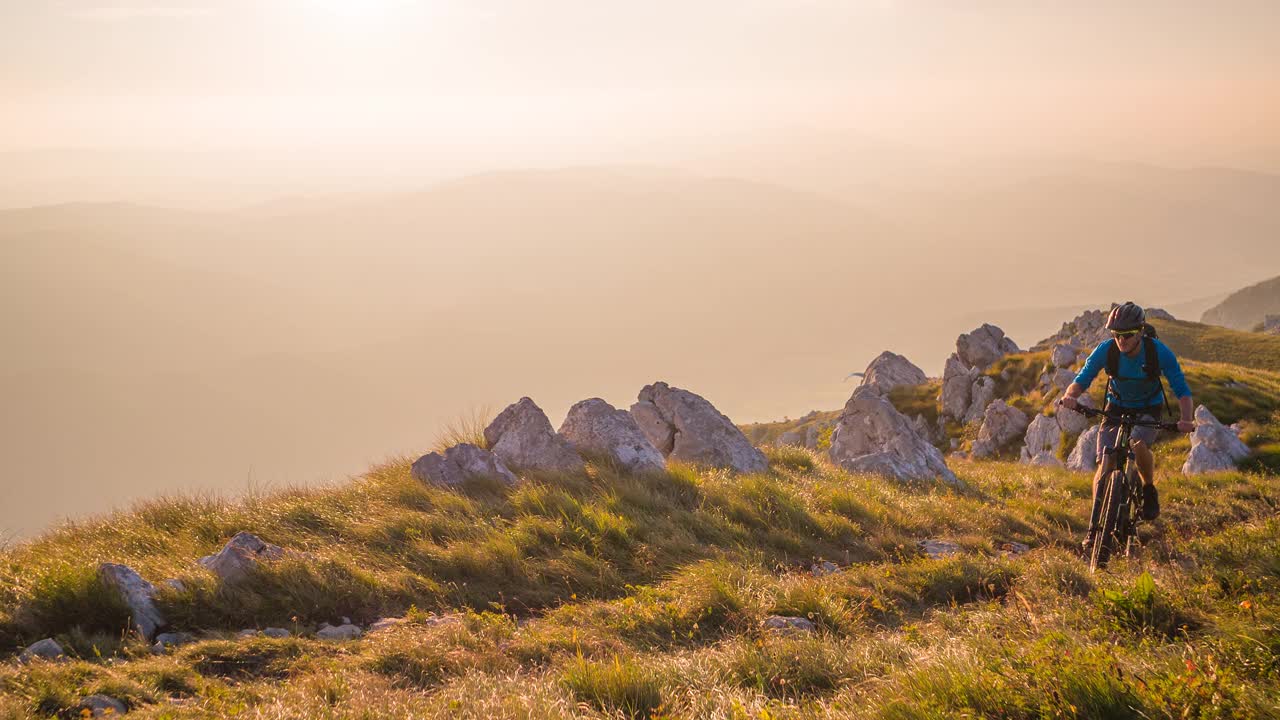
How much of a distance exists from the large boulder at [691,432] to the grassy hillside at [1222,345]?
44.0m

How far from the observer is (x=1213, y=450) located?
1827 cm

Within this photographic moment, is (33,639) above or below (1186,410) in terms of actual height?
below

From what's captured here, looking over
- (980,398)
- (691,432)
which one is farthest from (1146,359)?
(980,398)

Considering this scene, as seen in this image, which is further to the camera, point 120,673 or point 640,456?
point 640,456

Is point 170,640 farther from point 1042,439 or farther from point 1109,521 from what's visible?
point 1042,439

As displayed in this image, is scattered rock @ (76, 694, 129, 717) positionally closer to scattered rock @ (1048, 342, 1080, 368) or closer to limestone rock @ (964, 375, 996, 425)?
scattered rock @ (1048, 342, 1080, 368)

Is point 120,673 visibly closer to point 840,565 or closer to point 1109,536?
point 840,565

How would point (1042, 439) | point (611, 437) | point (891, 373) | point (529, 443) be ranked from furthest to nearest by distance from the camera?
point (891, 373), point (1042, 439), point (611, 437), point (529, 443)

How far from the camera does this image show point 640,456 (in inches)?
492

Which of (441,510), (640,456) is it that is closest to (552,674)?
(441,510)

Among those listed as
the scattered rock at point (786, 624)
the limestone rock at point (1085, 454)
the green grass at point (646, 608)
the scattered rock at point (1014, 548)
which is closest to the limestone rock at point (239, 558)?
the green grass at point (646, 608)

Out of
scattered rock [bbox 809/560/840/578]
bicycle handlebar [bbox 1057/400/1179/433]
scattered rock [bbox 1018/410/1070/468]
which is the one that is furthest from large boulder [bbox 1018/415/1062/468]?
scattered rock [bbox 809/560/840/578]

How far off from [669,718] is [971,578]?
5.69 meters

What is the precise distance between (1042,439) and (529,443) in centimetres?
Result: 2138
